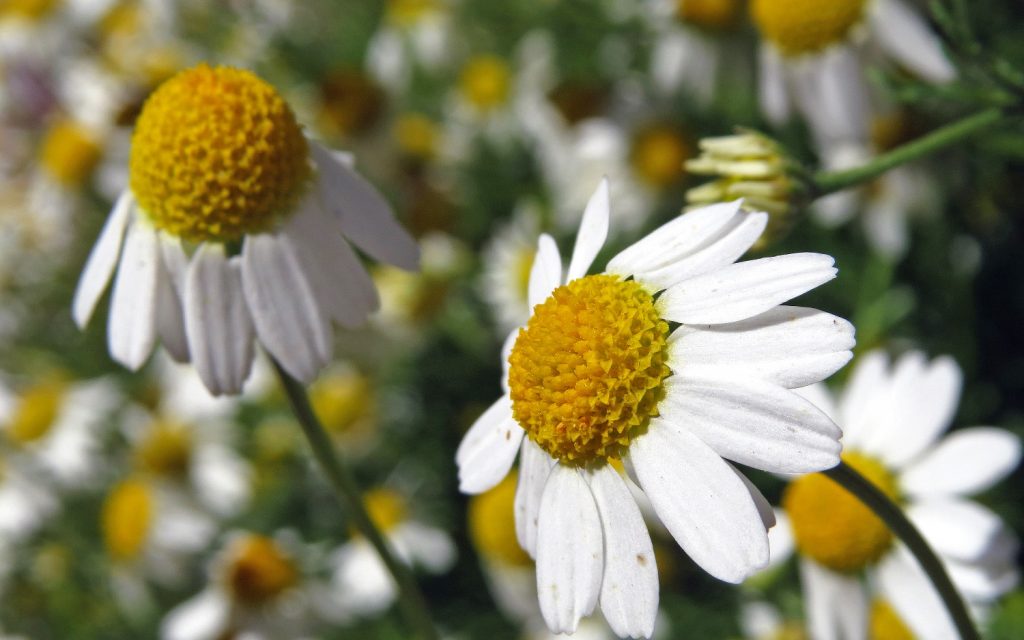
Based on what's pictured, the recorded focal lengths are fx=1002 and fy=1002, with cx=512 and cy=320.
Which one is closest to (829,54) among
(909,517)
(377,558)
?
(909,517)

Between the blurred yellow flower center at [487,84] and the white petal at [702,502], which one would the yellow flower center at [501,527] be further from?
the blurred yellow flower center at [487,84]

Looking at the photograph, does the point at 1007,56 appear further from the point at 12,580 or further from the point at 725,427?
the point at 12,580

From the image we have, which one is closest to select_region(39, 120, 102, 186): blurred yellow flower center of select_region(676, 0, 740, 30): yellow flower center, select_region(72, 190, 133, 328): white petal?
select_region(676, 0, 740, 30): yellow flower center

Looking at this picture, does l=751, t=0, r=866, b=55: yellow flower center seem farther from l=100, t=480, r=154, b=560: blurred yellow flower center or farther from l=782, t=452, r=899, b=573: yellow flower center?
l=100, t=480, r=154, b=560: blurred yellow flower center

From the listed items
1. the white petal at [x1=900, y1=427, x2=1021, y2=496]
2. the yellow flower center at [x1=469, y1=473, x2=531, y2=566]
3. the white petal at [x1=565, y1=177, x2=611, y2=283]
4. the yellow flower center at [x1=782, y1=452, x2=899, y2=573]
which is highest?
the white petal at [x1=565, y1=177, x2=611, y2=283]

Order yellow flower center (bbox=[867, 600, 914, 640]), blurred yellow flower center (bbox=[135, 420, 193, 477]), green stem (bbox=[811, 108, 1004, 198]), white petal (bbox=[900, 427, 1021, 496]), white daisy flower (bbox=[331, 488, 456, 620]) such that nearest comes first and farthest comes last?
1. green stem (bbox=[811, 108, 1004, 198])
2. white petal (bbox=[900, 427, 1021, 496])
3. yellow flower center (bbox=[867, 600, 914, 640])
4. white daisy flower (bbox=[331, 488, 456, 620])
5. blurred yellow flower center (bbox=[135, 420, 193, 477])

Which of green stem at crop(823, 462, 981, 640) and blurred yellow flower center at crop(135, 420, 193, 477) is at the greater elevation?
green stem at crop(823, 462, 981, 640)

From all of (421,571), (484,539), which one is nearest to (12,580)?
(421,571)

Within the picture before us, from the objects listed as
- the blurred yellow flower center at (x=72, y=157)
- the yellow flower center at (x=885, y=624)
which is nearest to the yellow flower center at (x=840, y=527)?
the yellow flower center at (x=885, y=624)
